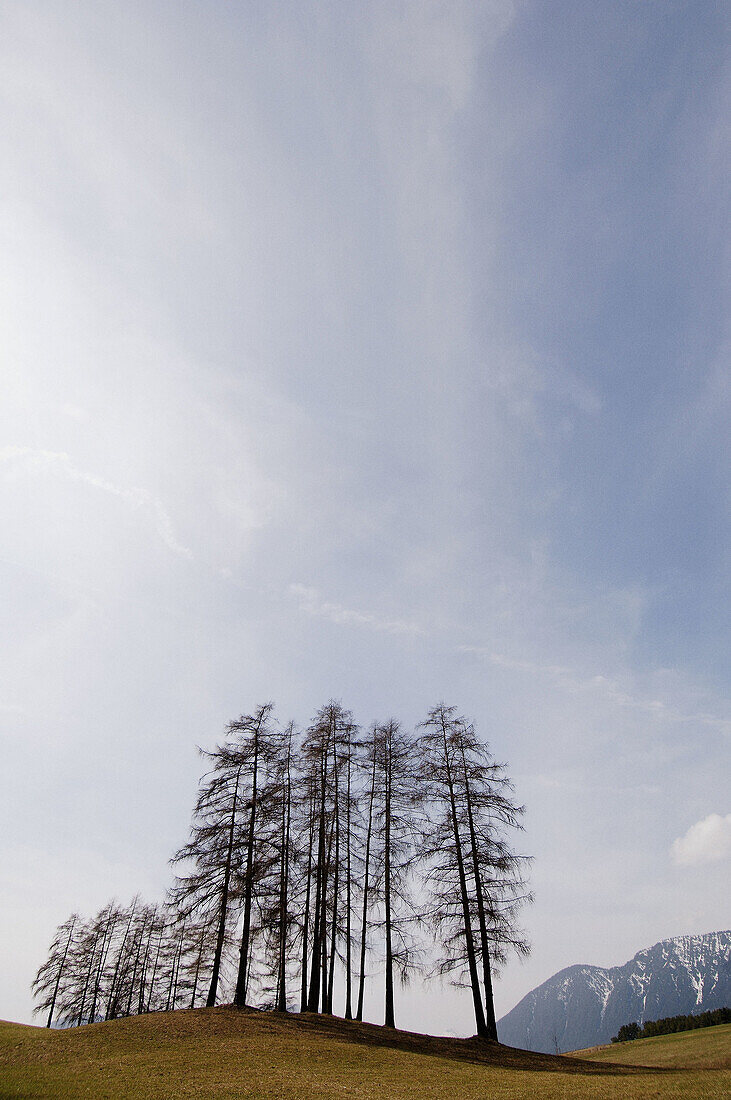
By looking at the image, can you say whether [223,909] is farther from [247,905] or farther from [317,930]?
[317,930]

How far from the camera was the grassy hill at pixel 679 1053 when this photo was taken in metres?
17.7

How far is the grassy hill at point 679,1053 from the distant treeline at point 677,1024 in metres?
11.5

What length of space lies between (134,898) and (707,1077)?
5635 cm

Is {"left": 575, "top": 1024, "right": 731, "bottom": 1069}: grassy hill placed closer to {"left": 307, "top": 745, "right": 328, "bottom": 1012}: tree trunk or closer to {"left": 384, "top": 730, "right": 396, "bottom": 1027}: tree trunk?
{"left": 384, "top": 730, "right": 396, "bottom": 1027}: tree trunk

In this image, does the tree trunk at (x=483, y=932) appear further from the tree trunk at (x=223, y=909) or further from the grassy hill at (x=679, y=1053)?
the tree trunk at (x=223, y=909)

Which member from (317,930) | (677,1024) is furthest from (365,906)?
(677,1024)

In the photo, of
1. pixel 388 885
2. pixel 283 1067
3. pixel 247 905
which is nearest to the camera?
pixel 283 1067

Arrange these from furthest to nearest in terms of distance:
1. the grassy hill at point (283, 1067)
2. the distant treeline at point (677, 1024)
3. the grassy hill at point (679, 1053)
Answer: the distant treeline at point (677, 1024), the grassy hill at point (679, 1053), the grassy hill at point (283, 1067)

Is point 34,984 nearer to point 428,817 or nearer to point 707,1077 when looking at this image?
point 428,817

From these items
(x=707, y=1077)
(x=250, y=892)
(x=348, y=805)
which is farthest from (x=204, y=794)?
(x=707, y=1077)

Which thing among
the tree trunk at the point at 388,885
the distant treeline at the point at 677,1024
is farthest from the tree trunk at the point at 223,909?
the distant treeline at the point at 677,1024

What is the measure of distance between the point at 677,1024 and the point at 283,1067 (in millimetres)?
40473

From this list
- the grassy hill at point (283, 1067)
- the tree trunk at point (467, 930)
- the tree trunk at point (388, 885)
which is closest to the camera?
the grassy hill at point (283, 1067)

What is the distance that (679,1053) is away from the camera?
20703mm
